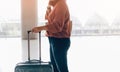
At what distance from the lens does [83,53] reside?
Answer: 3611mm

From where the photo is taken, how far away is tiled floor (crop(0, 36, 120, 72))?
11.3 ft

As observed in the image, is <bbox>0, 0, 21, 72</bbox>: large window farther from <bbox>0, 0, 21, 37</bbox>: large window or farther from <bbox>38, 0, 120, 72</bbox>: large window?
<bbox>38, 0, 120, 72</bbox>: large window

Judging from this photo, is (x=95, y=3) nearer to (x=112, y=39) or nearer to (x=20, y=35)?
(x=112, y=39)

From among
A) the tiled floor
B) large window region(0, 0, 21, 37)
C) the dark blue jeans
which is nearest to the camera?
the dark blue jeans

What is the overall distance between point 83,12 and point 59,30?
3.01 ft

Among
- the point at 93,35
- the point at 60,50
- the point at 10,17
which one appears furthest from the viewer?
the point at 93,35

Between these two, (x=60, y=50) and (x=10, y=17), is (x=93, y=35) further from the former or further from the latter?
(x=10, y=17)

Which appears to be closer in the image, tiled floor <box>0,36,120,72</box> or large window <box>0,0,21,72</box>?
large window <box>0,0,21,72</box>

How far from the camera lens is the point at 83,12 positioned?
3.41m

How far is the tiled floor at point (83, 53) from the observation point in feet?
11.3

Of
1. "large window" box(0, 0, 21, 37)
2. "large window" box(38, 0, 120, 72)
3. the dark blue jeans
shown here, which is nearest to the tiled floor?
"large window" box(38, 0, 120, 72)

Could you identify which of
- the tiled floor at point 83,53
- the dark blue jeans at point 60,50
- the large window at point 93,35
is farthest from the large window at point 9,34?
the dark blue jeans at point 60,50

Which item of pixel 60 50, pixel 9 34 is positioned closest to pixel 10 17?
pixel 9 34

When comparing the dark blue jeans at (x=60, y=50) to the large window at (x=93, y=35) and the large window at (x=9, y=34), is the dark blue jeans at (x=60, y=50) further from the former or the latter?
the large window at (x=9, y=34)
